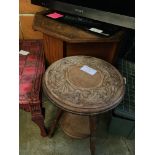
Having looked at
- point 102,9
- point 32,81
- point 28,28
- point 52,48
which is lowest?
point 32,81

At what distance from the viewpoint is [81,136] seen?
3.94ft

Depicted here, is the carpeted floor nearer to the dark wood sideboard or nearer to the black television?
the dark wood sideboard

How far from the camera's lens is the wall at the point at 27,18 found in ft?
4.29

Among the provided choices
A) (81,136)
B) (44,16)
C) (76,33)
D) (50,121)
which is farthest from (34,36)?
(81,136)

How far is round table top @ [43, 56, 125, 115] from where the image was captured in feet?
2.47

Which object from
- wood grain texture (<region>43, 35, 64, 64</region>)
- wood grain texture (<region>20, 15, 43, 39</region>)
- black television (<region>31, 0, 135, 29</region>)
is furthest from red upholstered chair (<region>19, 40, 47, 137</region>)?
black television (<region>31, 0, 135, 29</region>)

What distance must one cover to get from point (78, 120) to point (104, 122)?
227 mm

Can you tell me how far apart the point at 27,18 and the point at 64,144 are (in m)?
0.99

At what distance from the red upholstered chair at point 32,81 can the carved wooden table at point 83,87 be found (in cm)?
15

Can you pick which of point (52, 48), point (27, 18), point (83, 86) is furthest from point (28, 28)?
point (83, 86)

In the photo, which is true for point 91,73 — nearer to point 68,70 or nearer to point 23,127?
point 68,70

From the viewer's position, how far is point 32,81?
1.00 metres

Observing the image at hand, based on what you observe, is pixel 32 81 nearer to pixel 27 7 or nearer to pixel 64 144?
pixel 64 144
